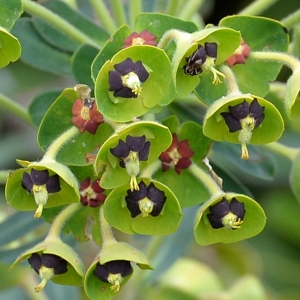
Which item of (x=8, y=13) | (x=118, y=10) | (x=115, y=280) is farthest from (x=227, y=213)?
(x=118, y=10)

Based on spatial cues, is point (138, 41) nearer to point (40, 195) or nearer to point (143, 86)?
point (143, 86)

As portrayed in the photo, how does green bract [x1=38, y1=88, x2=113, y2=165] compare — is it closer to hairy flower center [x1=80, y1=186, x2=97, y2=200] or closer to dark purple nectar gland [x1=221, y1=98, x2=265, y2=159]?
hairy flower center [x1=80, y1=186, x2=97, y2=200]

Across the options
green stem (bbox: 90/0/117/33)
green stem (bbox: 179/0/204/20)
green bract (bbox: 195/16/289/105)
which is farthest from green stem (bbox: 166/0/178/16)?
green bract (bbox: 195/16/289/105)

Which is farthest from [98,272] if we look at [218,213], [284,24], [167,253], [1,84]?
[1,84]

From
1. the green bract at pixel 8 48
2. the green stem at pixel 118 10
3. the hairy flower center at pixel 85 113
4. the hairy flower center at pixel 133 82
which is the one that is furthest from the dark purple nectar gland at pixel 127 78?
the green stem at pixel 118 10

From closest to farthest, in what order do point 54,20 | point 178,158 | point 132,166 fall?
point 132,166
point 178,158
point 54,20
